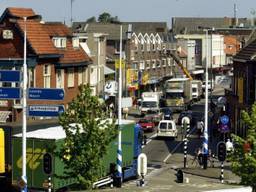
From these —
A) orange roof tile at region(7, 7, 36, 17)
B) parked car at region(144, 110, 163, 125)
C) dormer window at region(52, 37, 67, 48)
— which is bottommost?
parked car at region(144, 110, 163, 125)

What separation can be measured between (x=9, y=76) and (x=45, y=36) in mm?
32557

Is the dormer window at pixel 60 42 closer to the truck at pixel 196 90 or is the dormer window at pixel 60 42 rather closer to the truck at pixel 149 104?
the truck at pixel 149 104

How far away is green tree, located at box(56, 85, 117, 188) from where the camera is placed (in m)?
27.1

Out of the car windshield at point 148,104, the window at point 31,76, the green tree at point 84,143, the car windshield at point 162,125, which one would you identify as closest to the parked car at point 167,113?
the car windshield at point 148,104

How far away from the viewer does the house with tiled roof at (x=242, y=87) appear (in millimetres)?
55969

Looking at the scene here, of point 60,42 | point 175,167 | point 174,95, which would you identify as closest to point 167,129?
point 60,42

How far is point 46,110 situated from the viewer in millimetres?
26453

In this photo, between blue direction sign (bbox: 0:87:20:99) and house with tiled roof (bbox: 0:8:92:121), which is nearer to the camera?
blue direction sign (bbox: 0:87:20:99)

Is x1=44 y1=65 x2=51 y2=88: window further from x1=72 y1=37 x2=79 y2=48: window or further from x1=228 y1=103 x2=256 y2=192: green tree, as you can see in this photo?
x1=228 y1=103 x2=256 y2=192: green tree

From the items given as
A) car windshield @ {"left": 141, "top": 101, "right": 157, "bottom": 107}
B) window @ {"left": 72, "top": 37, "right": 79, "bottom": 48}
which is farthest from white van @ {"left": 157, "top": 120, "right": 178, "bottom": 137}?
car windshield @ {"left": 141, "top": 101, "right": 157, "bottom": 107}

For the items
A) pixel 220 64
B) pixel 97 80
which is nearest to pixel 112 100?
pixel 97 80

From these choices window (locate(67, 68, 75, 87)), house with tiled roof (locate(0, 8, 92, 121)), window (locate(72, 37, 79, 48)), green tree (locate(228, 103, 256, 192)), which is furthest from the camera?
window (locate(72, 37, 79, 48))

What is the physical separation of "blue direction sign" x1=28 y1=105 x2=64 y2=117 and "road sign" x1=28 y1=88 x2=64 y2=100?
0.42 metres

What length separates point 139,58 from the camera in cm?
10612
